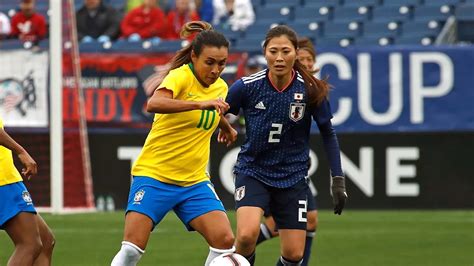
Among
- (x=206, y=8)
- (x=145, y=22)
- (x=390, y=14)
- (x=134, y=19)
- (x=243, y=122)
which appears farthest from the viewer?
(x=390, y=14)

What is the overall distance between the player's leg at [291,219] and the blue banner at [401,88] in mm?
8713

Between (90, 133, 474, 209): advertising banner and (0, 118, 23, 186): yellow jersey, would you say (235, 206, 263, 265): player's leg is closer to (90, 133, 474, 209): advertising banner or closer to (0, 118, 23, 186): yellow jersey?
(0, 118, 23, 186): yellow jersey

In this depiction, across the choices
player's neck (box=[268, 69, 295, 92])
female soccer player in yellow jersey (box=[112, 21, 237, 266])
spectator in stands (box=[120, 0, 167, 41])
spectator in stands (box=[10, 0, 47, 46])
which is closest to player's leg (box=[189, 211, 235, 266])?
female soccer player in yellow jersey (box=[112, 21, 237, 266])

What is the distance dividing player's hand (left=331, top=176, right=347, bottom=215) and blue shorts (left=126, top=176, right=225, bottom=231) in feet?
2.93

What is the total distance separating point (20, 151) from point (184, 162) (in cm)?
114

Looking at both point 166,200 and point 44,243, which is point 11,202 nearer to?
point 44,243

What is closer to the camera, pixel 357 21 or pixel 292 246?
pixel 292 246

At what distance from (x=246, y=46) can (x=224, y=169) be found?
2393 millimetres

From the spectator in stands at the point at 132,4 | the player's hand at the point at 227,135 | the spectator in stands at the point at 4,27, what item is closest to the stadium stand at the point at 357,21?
the spectator in stands at the point at 4,27

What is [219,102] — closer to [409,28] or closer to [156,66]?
[156,66]

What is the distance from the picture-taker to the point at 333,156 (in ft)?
30.2

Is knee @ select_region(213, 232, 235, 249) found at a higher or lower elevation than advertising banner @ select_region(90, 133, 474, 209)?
higher

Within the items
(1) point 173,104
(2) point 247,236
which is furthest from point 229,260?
(1) point 173,104

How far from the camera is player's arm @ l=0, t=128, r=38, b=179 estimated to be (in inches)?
334
